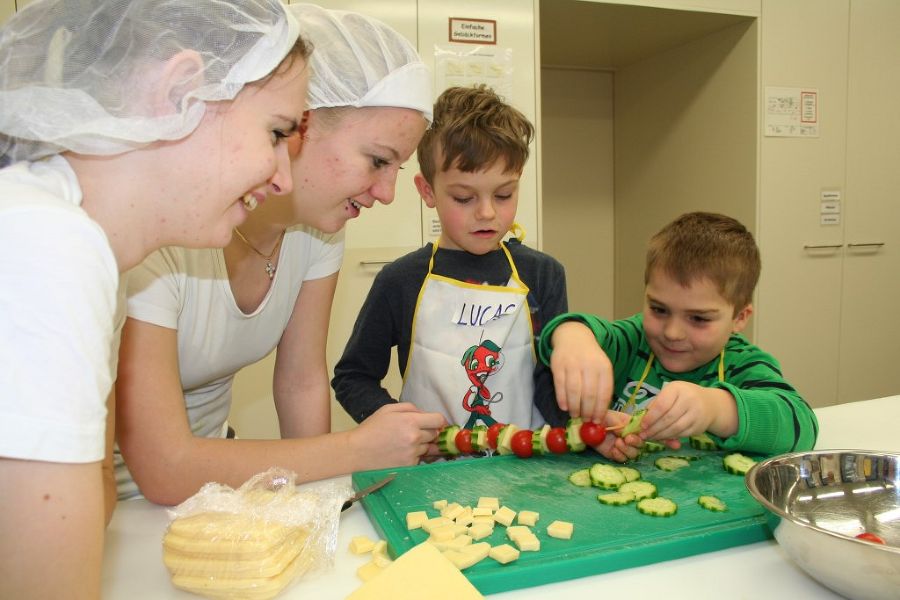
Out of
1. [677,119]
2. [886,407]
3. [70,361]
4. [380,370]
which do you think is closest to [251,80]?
[70,361]

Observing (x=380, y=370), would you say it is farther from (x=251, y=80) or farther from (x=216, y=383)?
(x=251, y=80)

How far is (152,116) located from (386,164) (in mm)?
652

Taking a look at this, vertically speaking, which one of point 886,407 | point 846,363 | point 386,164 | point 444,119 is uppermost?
point 444,119

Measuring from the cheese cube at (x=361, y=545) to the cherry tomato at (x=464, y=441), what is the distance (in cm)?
42

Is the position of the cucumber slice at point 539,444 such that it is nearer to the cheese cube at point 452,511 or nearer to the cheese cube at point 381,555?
the cheese cube at point 452,511

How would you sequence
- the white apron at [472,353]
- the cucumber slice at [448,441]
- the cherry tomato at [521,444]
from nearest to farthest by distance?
the cherry tomato at [521,444], the cucumber slice at [448,441], the white apron at [472,353]

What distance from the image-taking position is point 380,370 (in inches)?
73.8

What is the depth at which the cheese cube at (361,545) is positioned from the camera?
946mm

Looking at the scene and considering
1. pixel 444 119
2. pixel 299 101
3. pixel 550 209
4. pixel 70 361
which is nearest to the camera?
pixel 70 361

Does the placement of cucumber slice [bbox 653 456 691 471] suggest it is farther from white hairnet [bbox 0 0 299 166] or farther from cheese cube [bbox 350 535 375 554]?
white hairnet [bbox 0 0 299 166]

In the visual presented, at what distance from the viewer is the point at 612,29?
397 centimetres

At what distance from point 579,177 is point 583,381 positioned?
3.92 metres

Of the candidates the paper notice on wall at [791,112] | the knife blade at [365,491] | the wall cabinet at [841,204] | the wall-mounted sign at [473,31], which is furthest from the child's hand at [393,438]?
the paper notice on wall at [791,112]

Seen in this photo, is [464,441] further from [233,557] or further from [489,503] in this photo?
[233,557]
